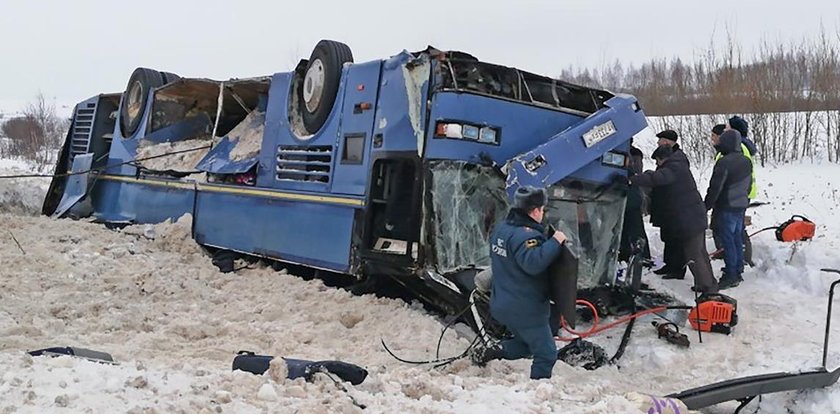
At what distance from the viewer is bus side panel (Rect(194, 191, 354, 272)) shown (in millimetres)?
6770

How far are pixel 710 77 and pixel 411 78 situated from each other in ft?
45.6

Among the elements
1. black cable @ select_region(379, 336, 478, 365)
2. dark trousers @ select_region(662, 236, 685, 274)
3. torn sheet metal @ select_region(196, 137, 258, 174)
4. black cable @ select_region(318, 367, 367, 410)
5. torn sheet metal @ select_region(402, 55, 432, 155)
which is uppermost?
torn sheet metal @ select_region(402, 55, 432, 155)

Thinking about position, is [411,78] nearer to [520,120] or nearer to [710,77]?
[520,120]

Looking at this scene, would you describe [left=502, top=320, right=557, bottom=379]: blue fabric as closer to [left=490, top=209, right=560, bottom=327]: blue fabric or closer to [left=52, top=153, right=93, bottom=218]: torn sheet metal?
[left=490, top=209, right=560, bottom=327]: blue fabric

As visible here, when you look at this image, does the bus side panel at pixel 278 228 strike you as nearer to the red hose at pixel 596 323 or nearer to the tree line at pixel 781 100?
the red hose at pixel 596 323

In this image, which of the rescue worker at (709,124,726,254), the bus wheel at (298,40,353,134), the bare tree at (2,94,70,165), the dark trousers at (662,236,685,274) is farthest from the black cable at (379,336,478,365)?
the bare tree at (2,94,70,165)

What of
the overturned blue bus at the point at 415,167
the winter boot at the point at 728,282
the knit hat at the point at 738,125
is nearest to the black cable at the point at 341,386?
the overturned blue bus at the point at 415,167

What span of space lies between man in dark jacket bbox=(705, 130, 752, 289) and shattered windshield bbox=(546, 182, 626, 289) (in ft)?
3.63

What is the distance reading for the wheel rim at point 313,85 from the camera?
24.1 feet

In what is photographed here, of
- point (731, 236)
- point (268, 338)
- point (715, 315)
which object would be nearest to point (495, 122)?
point (715, 315)

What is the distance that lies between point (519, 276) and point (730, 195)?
3.61 m

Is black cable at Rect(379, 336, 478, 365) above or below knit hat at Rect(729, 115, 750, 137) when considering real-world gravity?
below

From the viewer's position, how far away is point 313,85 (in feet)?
24.6

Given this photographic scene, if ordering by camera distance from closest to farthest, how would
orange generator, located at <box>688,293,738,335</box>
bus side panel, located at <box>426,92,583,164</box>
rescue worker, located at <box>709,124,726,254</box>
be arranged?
bus side panel, located at <box>426,92,583,164</box> → orange generator, located at <box>688,293,738,335</box> → rescue worker, located at <box>709,124,726,254</box>
